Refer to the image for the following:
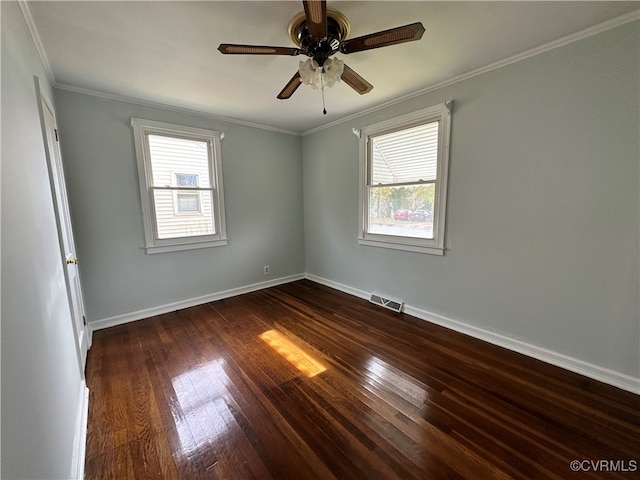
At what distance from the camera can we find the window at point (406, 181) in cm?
267

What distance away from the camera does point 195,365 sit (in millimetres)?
2176

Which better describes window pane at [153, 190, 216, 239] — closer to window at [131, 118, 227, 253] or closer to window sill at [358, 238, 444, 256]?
window at [131, 118, 227, 253]

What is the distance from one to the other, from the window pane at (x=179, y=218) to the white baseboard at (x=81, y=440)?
1767mm

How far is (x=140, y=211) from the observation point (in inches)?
115

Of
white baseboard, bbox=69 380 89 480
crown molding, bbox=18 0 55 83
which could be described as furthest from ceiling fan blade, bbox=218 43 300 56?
white baseboard, bbox=69 380 89 480

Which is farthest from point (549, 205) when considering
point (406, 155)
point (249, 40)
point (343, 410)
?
point (249, 40)

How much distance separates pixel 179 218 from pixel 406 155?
286 cm

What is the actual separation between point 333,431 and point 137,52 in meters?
2.96

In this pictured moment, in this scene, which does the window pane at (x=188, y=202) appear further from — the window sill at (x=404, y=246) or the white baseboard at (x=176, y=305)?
the window sill at (x=404, y=246)

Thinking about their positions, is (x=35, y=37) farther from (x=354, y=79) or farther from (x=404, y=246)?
(x=404, y=246)

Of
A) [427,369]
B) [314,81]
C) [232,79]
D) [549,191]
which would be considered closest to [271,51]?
[314,81]

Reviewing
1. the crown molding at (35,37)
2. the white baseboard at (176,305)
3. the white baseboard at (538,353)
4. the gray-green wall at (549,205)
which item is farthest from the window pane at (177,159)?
the white baseboard at (538,353)

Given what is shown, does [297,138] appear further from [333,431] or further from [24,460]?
[24,460]

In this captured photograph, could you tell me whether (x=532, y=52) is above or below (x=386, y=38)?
above
